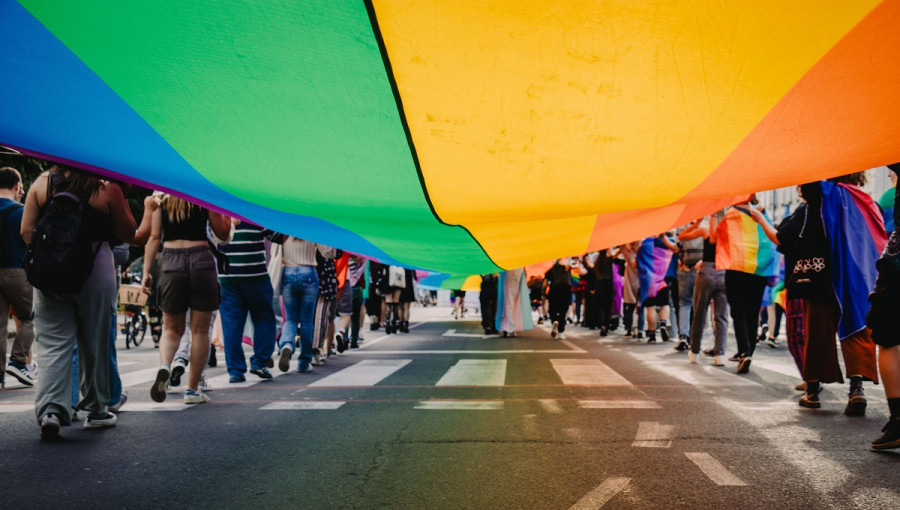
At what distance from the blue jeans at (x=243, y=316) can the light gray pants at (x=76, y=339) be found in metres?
2.39

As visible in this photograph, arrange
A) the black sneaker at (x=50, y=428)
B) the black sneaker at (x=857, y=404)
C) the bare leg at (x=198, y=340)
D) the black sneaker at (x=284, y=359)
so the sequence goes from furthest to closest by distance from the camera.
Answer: the black sneaker at (x=284, y=359) → the bare leg at (x=198, y=340) → the black sneaker at (x=857, y=404) → the black sneaker at (x=50, y=428)

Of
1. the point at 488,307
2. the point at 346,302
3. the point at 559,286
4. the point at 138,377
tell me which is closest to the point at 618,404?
the point at 138,377

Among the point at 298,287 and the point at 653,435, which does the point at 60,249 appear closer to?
the point at 298,287

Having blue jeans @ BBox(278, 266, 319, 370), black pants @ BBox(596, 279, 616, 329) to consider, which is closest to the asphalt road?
blue jeans @ BBox(278, 266, 319, 370)

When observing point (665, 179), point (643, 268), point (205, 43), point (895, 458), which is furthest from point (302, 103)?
point (643, 268)

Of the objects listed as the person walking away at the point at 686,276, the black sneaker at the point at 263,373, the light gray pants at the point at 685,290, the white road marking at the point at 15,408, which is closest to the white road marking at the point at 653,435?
the black sneaker at the point at 263,373

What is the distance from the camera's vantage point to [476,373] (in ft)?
27.7

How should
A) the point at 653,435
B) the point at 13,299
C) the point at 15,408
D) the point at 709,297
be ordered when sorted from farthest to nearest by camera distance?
the point at 709,297
the point at 13,299
the point at 15,408
the point at 653,435

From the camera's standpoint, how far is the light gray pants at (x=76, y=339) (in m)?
4.67

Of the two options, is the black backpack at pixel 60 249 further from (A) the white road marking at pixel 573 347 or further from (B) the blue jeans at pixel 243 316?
(A) the white road marking at pixel 573 347

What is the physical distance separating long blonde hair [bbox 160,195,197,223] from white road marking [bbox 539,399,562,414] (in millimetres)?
3497

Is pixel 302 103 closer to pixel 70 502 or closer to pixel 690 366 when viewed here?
pixel 70 502

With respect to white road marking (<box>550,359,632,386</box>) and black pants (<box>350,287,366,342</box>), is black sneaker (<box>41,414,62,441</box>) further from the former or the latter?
Answer: black pants (<box>350,287,366,342</box>)

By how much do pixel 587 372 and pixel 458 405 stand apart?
2.92 metres
